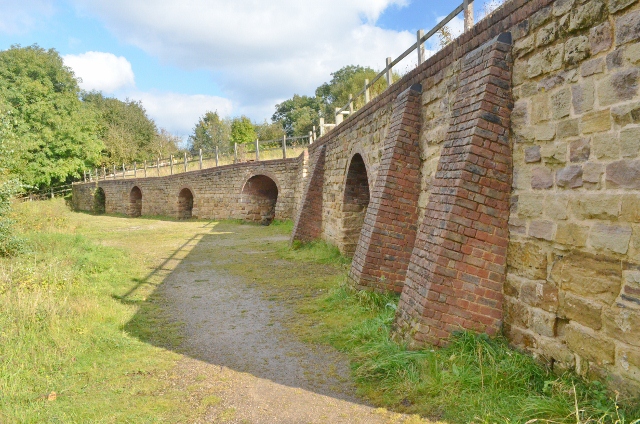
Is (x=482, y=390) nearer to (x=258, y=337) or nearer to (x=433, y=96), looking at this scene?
(x=258, y=337)

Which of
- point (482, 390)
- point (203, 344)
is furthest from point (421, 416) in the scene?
point (203, 344)

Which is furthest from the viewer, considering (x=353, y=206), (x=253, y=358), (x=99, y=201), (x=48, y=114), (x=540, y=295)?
(x=99, y=201)

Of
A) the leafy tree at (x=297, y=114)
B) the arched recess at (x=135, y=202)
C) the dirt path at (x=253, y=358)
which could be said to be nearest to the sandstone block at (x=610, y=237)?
the dirt path at (x=253, y=358)

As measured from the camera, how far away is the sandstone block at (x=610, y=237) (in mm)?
2812

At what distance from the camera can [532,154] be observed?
365 cm

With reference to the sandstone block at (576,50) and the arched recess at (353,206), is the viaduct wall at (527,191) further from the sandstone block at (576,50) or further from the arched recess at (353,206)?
the arched recess at (353,206)

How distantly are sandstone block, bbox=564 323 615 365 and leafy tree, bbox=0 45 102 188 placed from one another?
31.0 m

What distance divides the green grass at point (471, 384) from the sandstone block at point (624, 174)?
1364 millimetres

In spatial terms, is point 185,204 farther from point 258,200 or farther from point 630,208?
point 630,208

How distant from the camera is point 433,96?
18.3ft

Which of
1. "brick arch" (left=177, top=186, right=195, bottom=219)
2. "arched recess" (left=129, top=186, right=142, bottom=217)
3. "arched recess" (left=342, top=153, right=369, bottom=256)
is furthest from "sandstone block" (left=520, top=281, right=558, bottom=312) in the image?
"arched recess" (left=129, top=186, right=142, bottom=217)

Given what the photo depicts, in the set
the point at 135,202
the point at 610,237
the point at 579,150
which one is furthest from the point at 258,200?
the point at 610,237

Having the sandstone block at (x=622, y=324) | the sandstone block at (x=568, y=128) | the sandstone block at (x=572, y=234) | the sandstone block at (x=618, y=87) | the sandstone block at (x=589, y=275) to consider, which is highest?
the sandstone block at (x=618, y=87)

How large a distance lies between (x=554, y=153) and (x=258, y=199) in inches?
675
